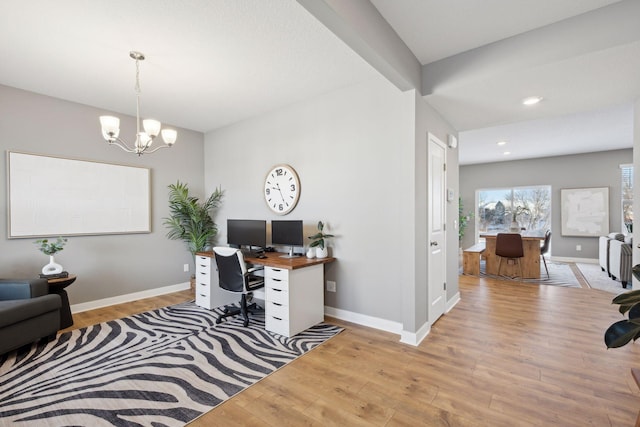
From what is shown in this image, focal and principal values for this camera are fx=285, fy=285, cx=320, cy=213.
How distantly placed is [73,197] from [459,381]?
461cm

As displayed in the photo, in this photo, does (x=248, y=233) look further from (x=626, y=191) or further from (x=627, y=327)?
(x=626, y=191)

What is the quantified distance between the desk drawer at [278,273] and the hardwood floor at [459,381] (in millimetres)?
723

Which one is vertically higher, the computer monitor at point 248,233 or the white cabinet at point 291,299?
the computer monitor at point 248,233

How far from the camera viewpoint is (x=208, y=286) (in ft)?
12.0

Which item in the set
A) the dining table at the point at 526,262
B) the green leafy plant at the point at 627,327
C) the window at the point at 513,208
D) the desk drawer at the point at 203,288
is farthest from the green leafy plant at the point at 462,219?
the green leafy plant at the point at 627,327

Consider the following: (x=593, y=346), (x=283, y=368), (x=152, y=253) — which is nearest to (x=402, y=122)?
(x=283, y=368)

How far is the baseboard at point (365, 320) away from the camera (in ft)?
9.52

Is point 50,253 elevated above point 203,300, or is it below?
above

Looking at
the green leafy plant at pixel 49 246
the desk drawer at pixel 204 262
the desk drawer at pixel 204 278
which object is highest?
the green leafy plant at pixel 49 246

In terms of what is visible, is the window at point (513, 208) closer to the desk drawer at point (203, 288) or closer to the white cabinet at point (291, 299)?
the white cabinet at point (291, 299)

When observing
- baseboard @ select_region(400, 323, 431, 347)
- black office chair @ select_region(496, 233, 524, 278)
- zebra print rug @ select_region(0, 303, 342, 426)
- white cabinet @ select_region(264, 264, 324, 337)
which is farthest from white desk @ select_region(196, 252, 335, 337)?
black office chair @ select_region(496, 233, 524, 278)

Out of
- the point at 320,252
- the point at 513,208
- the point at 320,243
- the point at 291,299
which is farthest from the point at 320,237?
the point at 513,208

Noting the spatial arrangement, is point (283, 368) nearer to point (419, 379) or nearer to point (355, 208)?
point (419, 379)

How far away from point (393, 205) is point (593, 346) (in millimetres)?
2172
